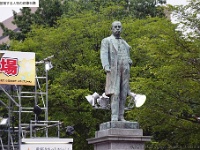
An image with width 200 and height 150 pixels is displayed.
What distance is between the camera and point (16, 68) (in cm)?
2739

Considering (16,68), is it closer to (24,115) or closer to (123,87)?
(24,115)

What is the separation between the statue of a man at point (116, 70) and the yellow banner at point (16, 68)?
1138 centimetres

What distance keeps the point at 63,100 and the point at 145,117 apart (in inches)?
226

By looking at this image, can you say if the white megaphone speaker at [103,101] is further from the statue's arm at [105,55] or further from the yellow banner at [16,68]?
the yellow banner at [16,68]

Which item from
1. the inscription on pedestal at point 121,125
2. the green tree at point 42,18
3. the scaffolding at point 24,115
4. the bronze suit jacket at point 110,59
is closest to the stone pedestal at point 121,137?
the inscription on pedestal at point 121,125

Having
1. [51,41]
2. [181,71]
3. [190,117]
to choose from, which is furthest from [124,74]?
[51,41]

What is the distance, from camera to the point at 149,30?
33156 millimetres

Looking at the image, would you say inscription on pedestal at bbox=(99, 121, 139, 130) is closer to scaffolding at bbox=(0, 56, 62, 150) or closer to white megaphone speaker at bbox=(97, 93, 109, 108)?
white megaphone speaker at bbox=(97, 93, 109, 108)

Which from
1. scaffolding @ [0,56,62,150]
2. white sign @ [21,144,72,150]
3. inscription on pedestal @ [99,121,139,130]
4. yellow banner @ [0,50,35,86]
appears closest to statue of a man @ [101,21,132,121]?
inscription on pedestal @ [99,121,139,130]

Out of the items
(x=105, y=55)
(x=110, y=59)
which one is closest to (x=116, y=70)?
(x=110, y=59)

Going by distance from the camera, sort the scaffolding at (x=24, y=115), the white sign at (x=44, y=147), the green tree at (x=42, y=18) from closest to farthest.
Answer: the white sign at (x=44, y=147) < the scaffolding at (x=24, y=115) < the green tree at (x=42, y=18)

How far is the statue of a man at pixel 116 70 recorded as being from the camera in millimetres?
16094

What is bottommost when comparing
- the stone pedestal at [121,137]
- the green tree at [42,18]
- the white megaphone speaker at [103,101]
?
the stone pedestal at [121,137]

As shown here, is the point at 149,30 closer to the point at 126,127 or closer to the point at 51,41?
the point at 51,41
